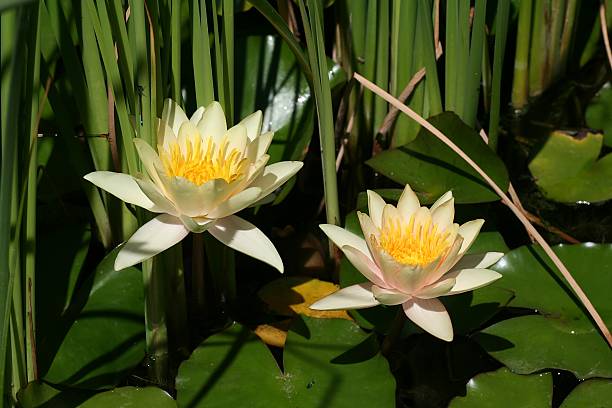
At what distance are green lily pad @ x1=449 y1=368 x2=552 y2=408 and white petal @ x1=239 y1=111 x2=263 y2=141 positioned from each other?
595 mm

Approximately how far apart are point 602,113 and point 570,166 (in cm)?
25

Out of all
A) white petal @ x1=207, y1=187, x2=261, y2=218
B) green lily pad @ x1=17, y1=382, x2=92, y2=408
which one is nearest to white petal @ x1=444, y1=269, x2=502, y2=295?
white petal @ x1=207, y1=187, x2=261, y2=218

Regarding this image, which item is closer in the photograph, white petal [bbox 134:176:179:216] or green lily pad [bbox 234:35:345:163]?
white petal [bbox 134:176:179:216]

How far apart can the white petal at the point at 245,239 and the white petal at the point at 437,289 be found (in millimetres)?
239

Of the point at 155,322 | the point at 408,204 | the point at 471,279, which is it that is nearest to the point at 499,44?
the point at 408,204

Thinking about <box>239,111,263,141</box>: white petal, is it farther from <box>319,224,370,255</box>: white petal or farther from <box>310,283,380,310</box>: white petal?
<box>310,283,380,310</box>: white petal

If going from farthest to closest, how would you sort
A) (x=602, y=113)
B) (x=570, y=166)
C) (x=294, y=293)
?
(x=602, y=113)
(x=570, y=166)
(x=294, y=293)

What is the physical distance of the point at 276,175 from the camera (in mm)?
1296

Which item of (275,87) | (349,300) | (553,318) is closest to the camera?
(349,300)

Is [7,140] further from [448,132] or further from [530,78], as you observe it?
[530,78]

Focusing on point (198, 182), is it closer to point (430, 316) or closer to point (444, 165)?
point (430, 316)

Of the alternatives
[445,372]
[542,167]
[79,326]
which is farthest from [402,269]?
[542,167]

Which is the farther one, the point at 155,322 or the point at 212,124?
the point at 155,322

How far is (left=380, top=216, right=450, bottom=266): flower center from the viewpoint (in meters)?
1.25
